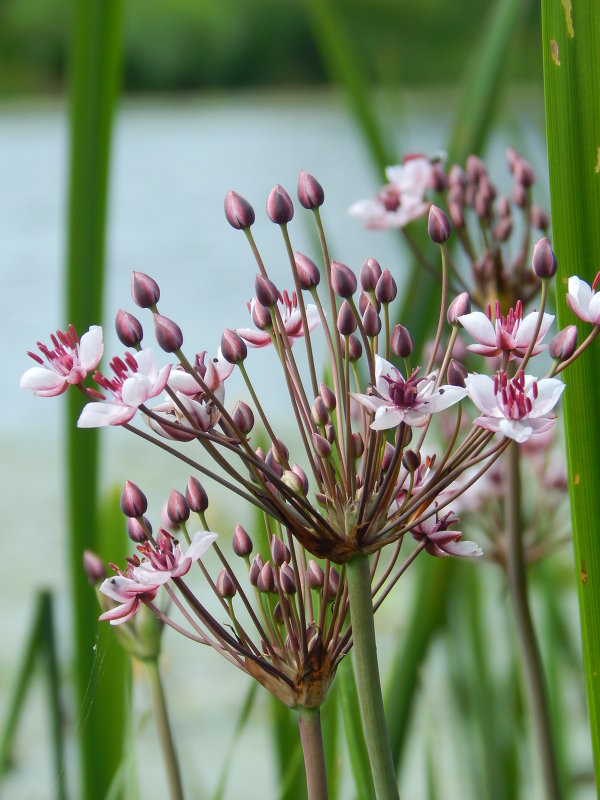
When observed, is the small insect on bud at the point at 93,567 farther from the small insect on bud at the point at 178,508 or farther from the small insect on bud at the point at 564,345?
the small insect on bud at the point at 564,345

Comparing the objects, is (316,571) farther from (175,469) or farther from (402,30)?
(402,30)

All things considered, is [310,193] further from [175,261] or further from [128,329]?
[175,261]

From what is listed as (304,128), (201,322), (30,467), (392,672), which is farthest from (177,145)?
(392,672)

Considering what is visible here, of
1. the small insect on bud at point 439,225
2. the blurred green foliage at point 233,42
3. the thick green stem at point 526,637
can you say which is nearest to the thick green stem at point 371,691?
the small insect on bud at point 439,225

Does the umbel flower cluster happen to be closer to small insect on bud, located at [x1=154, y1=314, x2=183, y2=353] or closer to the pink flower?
small insect on bud, located at [x1=154, y1=314, x2=183, y2=353]

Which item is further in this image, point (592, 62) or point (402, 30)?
point (402, 30)

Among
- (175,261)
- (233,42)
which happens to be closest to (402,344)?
(175,261)
